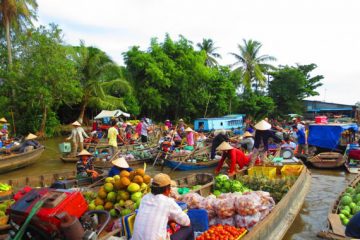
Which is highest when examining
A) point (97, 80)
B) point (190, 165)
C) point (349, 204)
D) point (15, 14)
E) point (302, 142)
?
point (15, 14)

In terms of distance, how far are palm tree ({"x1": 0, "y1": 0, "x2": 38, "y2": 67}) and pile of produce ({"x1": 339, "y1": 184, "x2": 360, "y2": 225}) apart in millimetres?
20782

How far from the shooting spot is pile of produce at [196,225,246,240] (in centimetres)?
439

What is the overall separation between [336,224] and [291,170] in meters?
3.48

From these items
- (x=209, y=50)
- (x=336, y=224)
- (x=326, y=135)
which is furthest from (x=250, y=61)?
(x=336, y=224)

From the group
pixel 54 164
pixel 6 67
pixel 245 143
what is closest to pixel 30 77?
pixel 6 67

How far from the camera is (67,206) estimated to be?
3.64 meters

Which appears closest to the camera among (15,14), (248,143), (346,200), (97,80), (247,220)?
(247,220)

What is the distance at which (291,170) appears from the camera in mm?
8500

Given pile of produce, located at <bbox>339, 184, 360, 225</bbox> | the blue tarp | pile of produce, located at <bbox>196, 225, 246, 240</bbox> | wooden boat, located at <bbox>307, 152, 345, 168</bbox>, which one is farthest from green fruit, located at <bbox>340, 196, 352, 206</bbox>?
the blue tarp

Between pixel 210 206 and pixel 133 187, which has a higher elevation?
pixel 133 187

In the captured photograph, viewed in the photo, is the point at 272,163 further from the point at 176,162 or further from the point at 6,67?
the point at 6,67

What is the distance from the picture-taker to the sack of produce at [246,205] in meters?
4.92

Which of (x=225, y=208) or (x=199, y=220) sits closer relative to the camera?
(x=199, y=220)

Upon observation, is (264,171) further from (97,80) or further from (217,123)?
(97,80)
